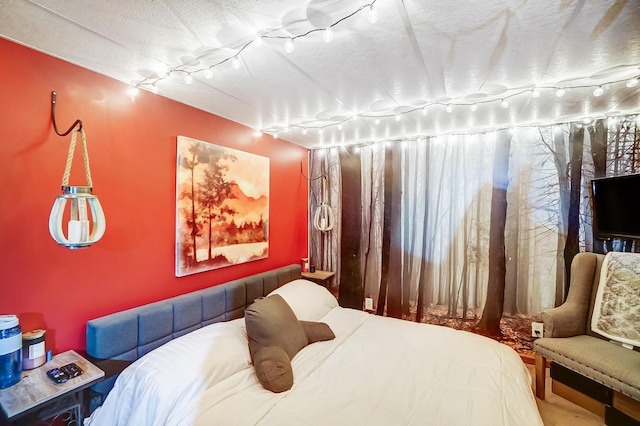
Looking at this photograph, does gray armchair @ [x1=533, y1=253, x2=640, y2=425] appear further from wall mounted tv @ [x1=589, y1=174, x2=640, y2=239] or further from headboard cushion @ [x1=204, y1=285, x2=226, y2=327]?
headboard cushion @ [x1=204, y1=285, x2=226, y2=327]

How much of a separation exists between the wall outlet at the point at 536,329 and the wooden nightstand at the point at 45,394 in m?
3.51

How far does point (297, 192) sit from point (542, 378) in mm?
3032

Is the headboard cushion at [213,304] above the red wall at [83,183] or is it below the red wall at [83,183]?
below

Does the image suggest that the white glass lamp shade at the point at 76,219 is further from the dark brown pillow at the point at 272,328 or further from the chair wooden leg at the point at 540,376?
the chair wooden leg at the point at 540,376

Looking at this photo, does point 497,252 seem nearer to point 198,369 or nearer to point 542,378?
point 542,378

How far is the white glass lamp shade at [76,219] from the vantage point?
53.7 inches

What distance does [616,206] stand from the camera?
232 centimetres

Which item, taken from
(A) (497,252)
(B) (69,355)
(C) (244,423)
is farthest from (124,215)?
(A) (497,252)

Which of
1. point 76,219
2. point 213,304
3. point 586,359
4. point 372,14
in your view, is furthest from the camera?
point 213,304

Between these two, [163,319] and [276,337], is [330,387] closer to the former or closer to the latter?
[276,337]

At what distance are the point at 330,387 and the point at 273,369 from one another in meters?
0.35

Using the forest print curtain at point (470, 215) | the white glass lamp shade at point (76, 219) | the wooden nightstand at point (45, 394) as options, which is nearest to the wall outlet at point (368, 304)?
the forest print curtain at point (470, 215)

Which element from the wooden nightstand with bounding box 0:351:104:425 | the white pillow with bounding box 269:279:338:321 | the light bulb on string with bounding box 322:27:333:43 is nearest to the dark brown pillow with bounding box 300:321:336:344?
the white pillow with bounding box 269:279:338:321

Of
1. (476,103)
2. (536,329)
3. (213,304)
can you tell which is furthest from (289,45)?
(536,329)
